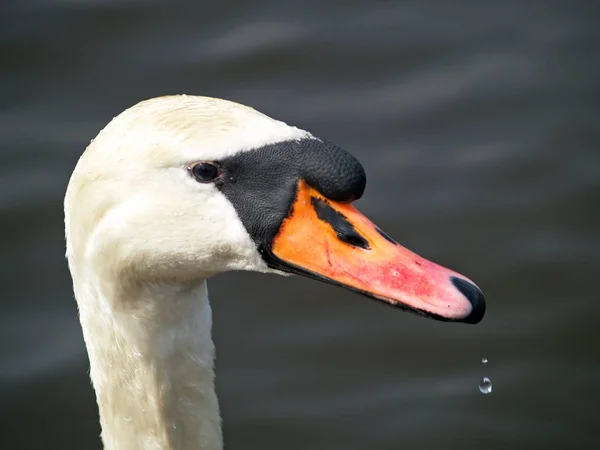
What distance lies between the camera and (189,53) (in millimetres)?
6793

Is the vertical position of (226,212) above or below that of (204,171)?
below

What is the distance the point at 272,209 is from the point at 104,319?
83 centimetres

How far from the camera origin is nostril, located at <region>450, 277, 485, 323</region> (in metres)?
2.92

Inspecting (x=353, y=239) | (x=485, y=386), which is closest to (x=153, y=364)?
(x=353, y=239)

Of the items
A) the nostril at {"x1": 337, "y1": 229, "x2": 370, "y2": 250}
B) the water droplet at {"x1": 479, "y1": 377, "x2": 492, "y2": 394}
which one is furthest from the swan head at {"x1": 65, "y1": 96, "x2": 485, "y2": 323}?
the water droplet at {"x1": 479, "y1": 377, "x2": 492, "y2": 394}

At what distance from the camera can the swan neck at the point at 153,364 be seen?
334 centimetres

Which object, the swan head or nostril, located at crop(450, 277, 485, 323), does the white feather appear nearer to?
the swan head

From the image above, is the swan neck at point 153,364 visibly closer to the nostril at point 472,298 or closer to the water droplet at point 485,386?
the nostril at point 472,298

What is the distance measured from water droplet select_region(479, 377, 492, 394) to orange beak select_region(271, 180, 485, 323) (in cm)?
247

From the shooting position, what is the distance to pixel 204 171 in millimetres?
3002

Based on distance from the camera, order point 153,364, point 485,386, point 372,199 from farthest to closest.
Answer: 1. point 372,199
2. point 485,386
3. point 153,364

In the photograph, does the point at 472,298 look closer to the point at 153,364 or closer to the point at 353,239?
the point at 353,239

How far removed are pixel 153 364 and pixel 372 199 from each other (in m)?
2.84

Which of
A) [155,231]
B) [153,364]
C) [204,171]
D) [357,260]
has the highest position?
[204,171]
